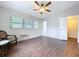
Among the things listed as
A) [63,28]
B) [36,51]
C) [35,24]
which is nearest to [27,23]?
[35,24]

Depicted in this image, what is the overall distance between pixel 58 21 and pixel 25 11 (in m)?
3.66

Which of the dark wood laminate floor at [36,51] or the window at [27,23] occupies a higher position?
the window at [27,23]

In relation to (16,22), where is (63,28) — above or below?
below

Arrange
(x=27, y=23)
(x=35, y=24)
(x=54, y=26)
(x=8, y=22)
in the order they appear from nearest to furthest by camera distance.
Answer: (x=8, y=22) < (x=27, y=23) < (x=35, y=24) < (x=54, y=26)

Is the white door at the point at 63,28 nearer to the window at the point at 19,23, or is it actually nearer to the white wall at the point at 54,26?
the white wall at the point at 54,26

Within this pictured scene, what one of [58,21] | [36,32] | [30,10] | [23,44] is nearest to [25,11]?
[30,10]

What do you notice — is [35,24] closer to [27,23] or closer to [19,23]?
[27,23]

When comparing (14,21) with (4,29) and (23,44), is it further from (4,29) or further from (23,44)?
(23,44)

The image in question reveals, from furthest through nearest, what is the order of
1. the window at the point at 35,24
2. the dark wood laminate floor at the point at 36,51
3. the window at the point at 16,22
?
the window at the point at 35,24, the window at the point at 16,22, the dark wood laminate floor at the point at 36,51

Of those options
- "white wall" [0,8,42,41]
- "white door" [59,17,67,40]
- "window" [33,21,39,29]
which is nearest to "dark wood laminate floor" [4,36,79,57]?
"white wall" [0,8,42,41]

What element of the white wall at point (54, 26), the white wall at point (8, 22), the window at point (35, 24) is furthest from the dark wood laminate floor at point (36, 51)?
the white wall at point (54, 26)

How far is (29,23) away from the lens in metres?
4.24

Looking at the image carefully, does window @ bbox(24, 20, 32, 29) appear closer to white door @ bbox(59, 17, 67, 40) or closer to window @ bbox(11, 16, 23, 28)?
window @ bbox(11, 16, 23, 28)

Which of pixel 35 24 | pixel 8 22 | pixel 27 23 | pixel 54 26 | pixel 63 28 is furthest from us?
pixel 54 26
